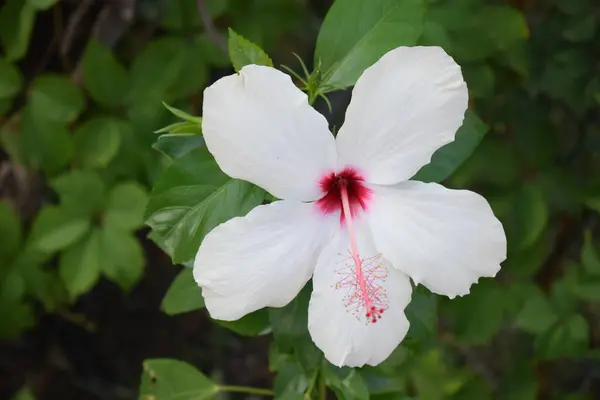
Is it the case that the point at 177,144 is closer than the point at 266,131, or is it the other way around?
the point at 266,131

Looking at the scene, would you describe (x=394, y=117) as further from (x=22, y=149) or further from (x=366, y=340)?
(x=22, y=149)

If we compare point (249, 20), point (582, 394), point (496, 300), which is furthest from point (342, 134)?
point (582, 394)

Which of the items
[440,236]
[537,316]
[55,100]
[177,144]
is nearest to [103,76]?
[55,100]

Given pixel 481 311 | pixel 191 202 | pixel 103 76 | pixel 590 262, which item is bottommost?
pixel 481 311

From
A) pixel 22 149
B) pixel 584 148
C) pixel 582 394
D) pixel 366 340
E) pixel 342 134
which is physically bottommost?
pixel 582 394

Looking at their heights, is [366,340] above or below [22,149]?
above

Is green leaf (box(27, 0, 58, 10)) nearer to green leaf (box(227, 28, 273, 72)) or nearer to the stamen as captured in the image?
green leaf (box(227, 28, 273, 72))

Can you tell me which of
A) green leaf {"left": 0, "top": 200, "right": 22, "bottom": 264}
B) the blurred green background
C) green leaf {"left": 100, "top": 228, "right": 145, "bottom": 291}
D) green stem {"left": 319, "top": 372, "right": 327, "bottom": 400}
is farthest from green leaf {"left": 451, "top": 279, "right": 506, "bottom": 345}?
green leaf {"left": 0, "top": 200, "right": 22, "bottom": 264}

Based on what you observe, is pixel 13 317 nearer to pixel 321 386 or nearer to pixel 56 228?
pixel 56 228

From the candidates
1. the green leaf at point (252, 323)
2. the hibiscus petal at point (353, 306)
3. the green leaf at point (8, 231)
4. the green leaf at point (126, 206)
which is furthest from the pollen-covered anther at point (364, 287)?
the green leaf at point (8, 231)
